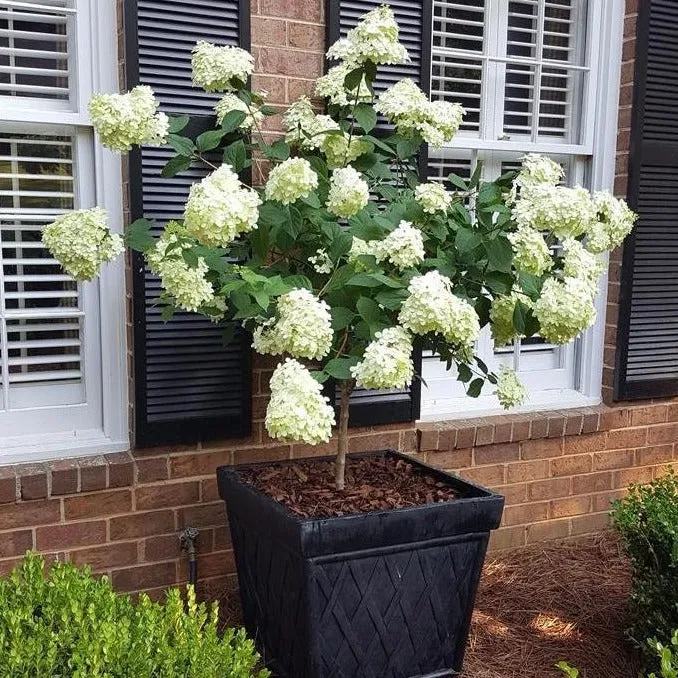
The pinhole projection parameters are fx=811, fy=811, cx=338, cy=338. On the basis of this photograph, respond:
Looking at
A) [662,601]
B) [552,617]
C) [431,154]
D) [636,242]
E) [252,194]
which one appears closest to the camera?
[252,194]

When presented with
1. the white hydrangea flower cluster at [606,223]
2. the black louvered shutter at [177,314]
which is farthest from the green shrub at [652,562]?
the black louvered shutter at [177,314]

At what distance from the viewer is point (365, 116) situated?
7.77ft

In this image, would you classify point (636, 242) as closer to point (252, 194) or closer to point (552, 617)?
point (552, 617)

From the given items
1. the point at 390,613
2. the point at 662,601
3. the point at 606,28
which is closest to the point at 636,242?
the point at 606,28

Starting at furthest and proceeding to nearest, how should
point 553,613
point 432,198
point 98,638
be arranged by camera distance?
1. point 553,613
2. point 432,198
3. point 98,638

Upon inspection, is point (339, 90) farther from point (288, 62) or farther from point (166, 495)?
point (166, 495)

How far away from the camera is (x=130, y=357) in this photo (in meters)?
2.64

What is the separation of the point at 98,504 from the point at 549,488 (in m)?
1.87

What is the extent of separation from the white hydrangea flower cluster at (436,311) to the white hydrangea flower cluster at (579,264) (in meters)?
0.37

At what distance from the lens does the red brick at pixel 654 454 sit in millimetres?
3645

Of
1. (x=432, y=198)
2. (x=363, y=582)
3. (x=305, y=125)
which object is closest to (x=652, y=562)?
(x=363, y=582)

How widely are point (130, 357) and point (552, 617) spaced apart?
1756mm

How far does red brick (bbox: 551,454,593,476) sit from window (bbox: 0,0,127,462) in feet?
5.96

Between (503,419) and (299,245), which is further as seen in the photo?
(503,419)
